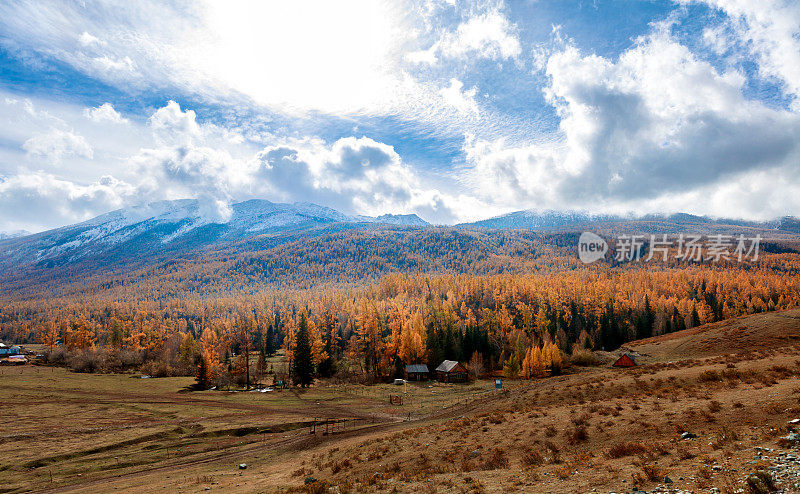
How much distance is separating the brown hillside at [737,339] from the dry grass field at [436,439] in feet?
6.96

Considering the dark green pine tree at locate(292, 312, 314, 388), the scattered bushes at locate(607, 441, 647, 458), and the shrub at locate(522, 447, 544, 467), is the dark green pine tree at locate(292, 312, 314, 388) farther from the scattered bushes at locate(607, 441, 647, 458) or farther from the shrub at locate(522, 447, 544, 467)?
the scattered bushes at locate(607, 441, 647, 458)

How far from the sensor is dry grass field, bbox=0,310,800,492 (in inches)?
593

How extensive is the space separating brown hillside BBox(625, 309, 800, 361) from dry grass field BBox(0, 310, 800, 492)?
6.96 ft

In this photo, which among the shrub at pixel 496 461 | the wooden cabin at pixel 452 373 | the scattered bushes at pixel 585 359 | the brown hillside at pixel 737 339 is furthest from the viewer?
the wooden cabin at pixel 452 373

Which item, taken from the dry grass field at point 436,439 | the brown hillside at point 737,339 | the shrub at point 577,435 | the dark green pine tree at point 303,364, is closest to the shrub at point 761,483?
the dry grass field at point 436,439

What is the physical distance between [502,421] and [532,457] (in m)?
10.5

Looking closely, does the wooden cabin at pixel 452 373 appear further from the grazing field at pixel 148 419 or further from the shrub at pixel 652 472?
the shrub at pixel 652 472

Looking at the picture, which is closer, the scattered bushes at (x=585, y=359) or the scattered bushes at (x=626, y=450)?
the scattered bushes at (x=626, y=450)

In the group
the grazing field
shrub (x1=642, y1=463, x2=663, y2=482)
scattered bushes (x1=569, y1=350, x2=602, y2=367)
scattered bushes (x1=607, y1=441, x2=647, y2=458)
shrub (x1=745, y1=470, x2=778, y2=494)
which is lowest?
scattered bushes (x1=569, y1=350, x2=602, y2=367)

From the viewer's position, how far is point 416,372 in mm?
94625

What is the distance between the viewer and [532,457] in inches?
763

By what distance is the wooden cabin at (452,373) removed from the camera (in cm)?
9275

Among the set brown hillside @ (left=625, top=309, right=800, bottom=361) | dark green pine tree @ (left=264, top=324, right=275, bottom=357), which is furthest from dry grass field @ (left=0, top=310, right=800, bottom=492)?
dark green pine tree @ (left=264, top=324, right=275, bottom=357)

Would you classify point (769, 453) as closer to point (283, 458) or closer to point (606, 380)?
point (606, 380)
